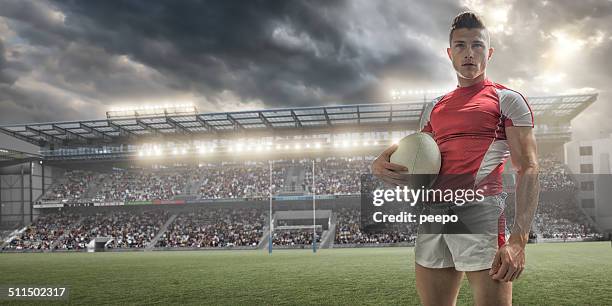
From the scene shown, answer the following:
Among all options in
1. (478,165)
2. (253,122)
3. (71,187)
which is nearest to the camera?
(478,165)

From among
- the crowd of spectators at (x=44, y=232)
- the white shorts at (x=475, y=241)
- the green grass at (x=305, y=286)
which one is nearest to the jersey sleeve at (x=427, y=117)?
the white shorts at (x=475, y=241)

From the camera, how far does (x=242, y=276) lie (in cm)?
1298

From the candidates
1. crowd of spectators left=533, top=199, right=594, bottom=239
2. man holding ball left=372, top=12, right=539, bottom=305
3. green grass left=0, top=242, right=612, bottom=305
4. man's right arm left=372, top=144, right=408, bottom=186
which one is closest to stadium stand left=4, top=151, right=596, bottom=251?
crowd of spectators left=533, top=199, right=594, bottom=239

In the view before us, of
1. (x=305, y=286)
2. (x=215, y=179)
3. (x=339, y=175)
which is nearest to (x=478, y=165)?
(x=305, y=286)

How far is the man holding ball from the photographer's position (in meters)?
2.61

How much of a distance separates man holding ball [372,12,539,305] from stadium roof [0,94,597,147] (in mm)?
38856

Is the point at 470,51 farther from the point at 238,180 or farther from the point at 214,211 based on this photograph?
the point at 238,180

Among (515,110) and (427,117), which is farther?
(427,117)

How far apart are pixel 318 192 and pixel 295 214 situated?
3.11 metres

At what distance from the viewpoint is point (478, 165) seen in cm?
285

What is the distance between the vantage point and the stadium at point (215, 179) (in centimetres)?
3847

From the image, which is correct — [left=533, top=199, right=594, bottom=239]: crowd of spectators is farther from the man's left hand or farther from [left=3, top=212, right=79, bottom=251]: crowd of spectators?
[left=3, top=212, right=79, bottom=251]: crowd of spectators

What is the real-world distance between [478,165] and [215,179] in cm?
4515

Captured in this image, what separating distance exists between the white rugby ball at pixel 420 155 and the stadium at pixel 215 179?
32.8m
